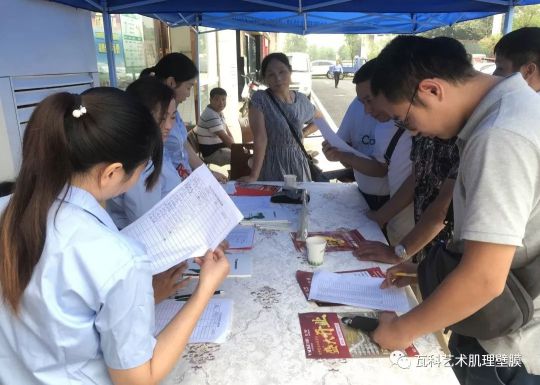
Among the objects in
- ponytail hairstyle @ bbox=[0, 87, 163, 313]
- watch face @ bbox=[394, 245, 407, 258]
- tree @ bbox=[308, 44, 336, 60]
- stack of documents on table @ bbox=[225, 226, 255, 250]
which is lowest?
stack of documents on table @ bbox=[225, 226, 255, 250]

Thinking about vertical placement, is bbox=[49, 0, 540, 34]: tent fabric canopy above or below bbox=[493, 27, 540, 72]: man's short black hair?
above

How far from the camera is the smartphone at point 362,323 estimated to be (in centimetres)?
106

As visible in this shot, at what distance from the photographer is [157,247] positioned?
1106 millimetres

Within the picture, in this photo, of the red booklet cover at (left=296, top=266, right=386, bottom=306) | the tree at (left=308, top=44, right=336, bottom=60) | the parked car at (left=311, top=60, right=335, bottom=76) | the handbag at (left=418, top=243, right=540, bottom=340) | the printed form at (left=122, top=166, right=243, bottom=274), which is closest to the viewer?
the handbag at (left=418, top=243, right=540, bottom=340)

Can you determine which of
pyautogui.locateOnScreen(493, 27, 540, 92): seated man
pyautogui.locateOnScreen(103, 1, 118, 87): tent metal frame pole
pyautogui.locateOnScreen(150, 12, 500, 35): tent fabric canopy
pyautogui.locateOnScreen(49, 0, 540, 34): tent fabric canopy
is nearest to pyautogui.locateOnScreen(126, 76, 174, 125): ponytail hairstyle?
pyautogui.locateOnScreen(493, 27, 540, 92): seated man

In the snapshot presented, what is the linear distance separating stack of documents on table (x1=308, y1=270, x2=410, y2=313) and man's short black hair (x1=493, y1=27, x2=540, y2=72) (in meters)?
1.37

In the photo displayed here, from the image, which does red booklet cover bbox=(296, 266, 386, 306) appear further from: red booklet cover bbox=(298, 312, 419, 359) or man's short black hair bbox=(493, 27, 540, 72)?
man's short black hair bbox=(493, 27, 540, 72)

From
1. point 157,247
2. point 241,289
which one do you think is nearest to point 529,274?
point 241,289

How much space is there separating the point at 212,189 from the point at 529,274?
2.71ft

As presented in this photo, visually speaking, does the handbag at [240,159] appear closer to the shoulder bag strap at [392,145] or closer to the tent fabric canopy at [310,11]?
the tent fabric canopy at [310,11]

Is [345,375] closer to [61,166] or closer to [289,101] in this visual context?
[61,166]

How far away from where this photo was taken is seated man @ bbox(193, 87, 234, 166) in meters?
4.89

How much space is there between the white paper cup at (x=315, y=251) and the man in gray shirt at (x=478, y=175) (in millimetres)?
413

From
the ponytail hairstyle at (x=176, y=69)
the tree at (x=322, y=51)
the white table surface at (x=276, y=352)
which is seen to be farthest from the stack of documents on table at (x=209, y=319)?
the tree at (x=322, y=51)
